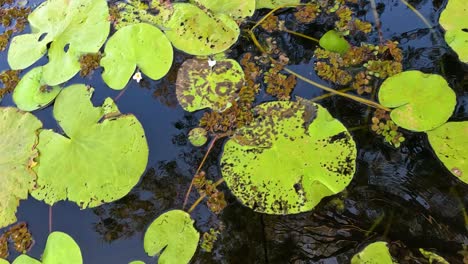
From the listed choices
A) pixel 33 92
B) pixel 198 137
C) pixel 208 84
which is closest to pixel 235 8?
pixel 208 84

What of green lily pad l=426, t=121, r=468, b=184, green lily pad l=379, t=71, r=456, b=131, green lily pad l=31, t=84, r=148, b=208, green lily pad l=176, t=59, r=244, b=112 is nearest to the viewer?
green lily pad l=426, t=121, r=468, b=184

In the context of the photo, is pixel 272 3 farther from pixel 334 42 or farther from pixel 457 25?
pixel 457 25

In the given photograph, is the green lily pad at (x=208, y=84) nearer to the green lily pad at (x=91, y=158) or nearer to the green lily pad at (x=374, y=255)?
the green lily pad at (x=91, y=158)

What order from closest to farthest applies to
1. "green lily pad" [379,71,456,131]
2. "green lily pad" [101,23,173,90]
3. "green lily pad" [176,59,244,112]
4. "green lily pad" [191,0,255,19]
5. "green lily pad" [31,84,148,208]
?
1. "green lily pad" [379,71,456,131]
2. "green lily pad" [31,84,148,208]
3. "green lily pad" [176,59,244,112]
4. "green lily pad" [101,23,173,90]
5. "green lily pad" [191,0,255,19]

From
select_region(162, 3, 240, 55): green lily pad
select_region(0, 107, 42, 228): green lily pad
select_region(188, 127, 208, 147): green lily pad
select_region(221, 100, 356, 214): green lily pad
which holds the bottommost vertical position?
select_region(0, 107, 42, 228): green lily pad

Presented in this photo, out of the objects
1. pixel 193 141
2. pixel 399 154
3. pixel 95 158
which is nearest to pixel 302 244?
pixel 399 154

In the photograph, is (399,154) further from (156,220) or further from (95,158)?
(95,158)

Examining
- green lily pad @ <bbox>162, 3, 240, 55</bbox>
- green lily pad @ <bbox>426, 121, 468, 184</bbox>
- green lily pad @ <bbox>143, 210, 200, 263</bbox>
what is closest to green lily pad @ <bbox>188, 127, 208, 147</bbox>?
green lily pad @ <bbox>143, 210, 200, 263</bbox>

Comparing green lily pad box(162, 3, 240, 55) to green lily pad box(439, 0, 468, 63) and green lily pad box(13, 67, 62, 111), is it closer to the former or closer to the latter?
green lily pad box(13, 67, 62, 111)
